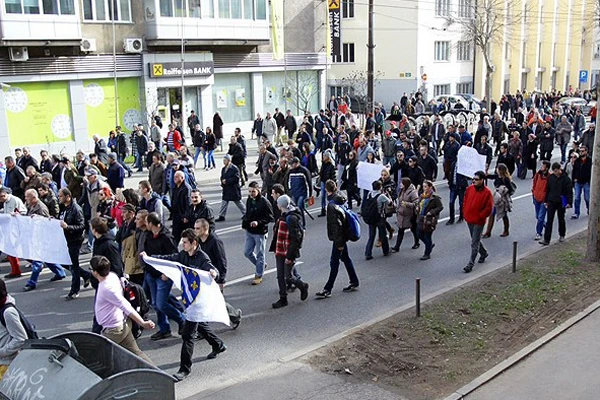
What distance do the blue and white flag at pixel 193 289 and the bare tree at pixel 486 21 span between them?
36.6 meters

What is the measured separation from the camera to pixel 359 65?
51.6 meters

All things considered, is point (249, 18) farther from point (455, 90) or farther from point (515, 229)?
point (455, 90)

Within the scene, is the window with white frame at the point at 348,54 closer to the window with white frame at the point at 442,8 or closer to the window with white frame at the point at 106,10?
the window with white frame at the point at 442,8

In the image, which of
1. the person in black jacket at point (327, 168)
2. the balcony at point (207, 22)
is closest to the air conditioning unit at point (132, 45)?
the balcony at point (207, 22)

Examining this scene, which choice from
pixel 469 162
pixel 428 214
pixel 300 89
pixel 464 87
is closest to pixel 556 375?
pixel 428 214

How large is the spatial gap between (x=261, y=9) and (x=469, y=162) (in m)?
21.0

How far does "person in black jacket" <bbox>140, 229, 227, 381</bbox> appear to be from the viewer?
766cm

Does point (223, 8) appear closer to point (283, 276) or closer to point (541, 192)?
point (541, 192)

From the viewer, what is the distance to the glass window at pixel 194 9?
97.8 ft

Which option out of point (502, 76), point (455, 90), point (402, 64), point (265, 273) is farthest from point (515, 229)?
point (502, 76)

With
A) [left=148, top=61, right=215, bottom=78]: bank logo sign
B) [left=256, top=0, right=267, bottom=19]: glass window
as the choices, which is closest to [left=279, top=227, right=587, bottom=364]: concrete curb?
[left=148, top=61, right=215, bottom=78]: bank logo sign

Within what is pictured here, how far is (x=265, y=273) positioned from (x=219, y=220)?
454 cm

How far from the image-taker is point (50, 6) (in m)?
24.9

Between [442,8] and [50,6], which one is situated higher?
[442,8]
